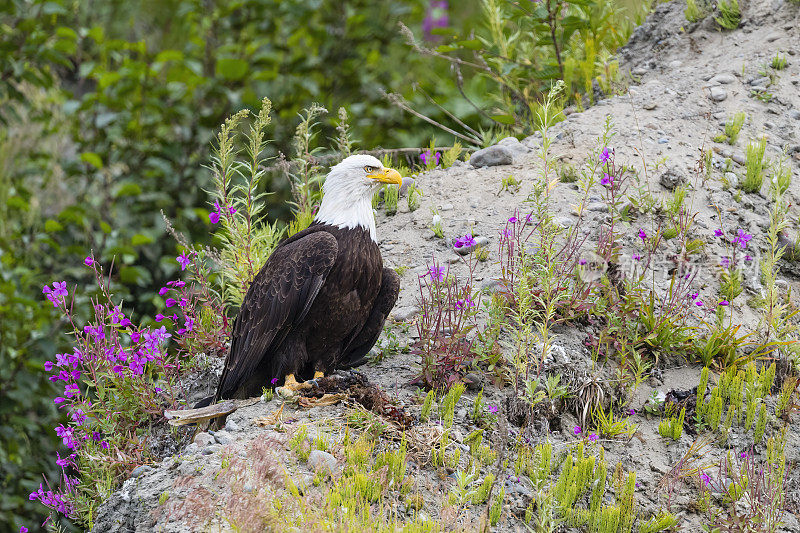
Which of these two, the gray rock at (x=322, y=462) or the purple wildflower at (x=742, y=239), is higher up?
the purple wildflower at (x=742, y=239)

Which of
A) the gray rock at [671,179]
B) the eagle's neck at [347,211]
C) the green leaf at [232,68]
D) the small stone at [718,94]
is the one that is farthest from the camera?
the green leaf at [232,68]

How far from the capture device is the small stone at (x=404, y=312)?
16.0ft

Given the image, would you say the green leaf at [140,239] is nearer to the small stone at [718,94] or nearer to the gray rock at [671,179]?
the gray rock at [671,179]

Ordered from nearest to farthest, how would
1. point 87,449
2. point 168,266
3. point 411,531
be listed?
1. point 411,531
2. point 87,449
3. point 168,266

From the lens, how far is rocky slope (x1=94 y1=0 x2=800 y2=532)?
10.9 feet

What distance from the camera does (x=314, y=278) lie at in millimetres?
4176

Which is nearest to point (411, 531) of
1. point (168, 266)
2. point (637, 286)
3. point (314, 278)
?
point (314, 278)

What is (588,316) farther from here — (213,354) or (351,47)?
(351,47)

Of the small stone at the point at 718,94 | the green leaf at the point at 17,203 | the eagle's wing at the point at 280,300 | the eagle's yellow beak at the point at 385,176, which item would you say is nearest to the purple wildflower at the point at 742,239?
the small stone at the point at 718,94

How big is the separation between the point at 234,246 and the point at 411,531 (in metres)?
2.54

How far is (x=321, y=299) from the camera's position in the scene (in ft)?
14.0

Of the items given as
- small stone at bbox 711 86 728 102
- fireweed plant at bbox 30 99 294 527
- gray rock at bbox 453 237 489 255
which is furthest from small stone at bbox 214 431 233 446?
small stone at bbox 711 86 728 102

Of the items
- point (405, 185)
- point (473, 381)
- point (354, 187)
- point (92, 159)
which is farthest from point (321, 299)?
point (92, 159)

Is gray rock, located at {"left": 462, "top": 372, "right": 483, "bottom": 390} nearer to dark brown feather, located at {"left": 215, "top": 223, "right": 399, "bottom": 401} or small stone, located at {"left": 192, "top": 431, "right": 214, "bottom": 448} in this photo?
dark brown feather, located at {"left": 215, "top": 223, "right": 399, "bottom": 401}
